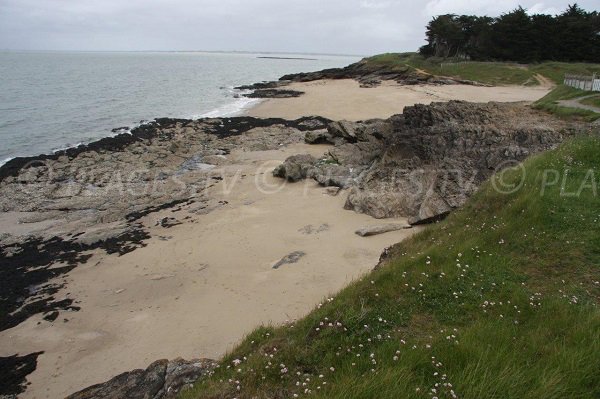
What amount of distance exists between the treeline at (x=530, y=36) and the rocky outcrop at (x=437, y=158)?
52.8 m

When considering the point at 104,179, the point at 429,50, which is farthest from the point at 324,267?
the point at 429,50

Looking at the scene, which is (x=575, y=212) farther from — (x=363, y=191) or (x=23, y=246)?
(x=23, y=246)

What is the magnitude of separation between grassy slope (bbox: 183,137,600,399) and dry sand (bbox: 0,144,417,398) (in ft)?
10.9

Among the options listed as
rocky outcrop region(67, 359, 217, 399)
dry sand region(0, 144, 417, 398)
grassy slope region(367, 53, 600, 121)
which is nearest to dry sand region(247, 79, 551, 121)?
grassy slope region(367, 53, 600, 121)

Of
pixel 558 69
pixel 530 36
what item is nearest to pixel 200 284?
pixel 558 69

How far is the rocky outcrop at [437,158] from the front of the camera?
562 inches

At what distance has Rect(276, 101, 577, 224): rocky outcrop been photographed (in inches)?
562

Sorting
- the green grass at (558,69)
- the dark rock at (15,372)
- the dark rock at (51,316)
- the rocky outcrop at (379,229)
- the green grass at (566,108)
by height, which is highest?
the green grass at (558,69)

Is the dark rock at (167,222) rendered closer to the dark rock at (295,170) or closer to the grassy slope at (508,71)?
the dark rock at (295,170)

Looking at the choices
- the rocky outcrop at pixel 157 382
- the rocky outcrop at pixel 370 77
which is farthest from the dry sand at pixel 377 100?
the rocky outcrop at pixel 157 382

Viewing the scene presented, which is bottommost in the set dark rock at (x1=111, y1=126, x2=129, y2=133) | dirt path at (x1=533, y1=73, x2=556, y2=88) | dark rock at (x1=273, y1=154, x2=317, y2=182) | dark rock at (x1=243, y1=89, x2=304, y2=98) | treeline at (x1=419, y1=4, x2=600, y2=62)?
dark rock at (x1=273, y1=154, x2=317, y2=182)

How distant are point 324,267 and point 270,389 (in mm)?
6793

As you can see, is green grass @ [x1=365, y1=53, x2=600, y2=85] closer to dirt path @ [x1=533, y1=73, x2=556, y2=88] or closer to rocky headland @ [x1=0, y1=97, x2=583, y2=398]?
dirt path @ [x1=533, y1=73, x2=556, y2=88]

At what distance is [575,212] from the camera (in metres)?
7.63
